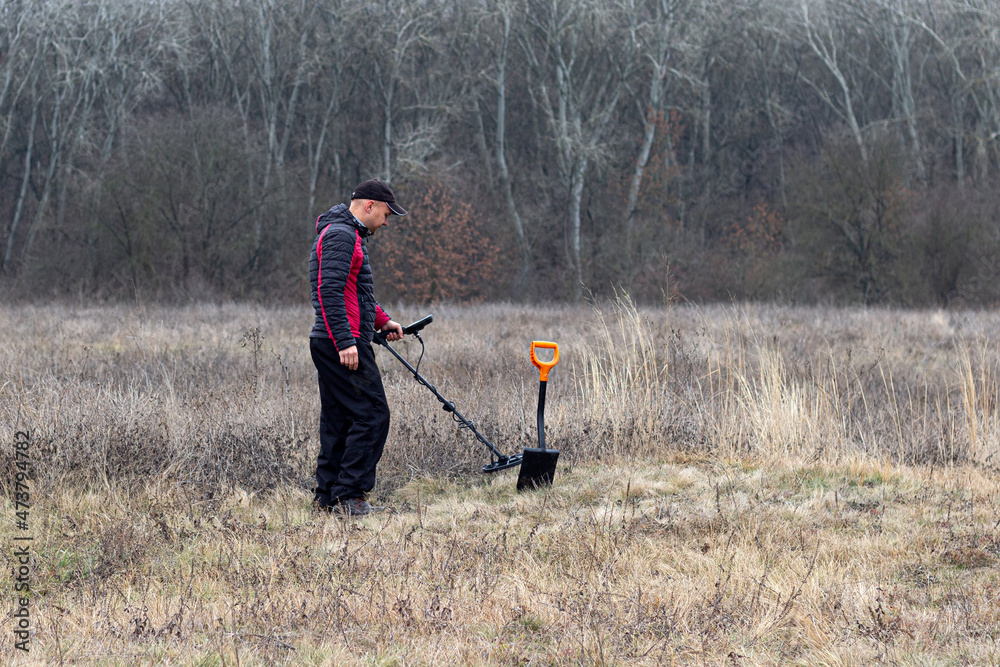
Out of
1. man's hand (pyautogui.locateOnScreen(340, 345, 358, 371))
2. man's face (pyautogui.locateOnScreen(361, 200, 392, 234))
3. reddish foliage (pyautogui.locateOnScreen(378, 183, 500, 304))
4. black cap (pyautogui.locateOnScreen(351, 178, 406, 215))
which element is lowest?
reddish foliage (pyautogui.locateOnScreen(378, 183, 500, 304))

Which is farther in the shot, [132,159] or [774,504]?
[132,159]

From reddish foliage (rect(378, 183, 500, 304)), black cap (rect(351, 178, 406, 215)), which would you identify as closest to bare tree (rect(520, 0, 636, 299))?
reddish foliage (rect(378, 183, 500, 304))

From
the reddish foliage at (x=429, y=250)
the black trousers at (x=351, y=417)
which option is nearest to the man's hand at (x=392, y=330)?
the black trousers at (x=351, y=417)

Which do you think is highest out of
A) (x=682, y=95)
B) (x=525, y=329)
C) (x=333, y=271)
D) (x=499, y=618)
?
(x=682, y=95)

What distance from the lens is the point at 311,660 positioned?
11.0 feet

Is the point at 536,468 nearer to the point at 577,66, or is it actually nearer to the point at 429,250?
the point at 429,250

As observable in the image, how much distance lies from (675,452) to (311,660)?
384cm

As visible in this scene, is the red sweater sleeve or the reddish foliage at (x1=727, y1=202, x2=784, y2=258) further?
the reddish foliage at (x1=727, y1=202, x2=784, y2=258)

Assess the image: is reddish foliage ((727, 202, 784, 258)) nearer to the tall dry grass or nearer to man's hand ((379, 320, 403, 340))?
the tall dry grass

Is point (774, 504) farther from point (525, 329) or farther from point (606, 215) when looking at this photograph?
point (606, 215)

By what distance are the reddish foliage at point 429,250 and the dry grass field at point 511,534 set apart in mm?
15232

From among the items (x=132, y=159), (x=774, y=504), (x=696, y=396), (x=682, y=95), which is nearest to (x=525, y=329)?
(x=696, y=396)

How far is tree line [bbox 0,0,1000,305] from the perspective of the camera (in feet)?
75.6

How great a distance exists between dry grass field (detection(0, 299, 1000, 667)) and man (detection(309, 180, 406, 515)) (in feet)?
0.77
